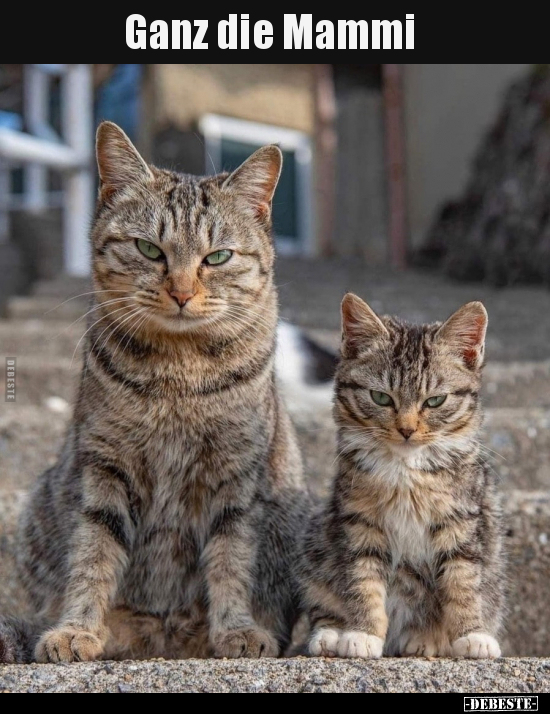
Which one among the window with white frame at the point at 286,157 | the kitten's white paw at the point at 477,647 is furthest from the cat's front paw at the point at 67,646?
the window with white frame at the point at 286,157

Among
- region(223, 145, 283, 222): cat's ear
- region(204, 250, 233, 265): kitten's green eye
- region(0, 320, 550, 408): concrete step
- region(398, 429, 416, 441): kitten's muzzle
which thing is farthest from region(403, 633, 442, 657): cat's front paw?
region(0, 320, 550, 408): concrete step

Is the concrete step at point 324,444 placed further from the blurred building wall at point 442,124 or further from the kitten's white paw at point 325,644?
the blurred building wall at point 442,124

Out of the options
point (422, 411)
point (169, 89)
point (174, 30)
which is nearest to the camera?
point (422, 411)

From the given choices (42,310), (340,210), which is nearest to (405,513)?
(42,310)

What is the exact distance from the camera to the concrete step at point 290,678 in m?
2.09

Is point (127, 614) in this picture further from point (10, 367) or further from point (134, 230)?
point (10, 367)

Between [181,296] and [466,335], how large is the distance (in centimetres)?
77

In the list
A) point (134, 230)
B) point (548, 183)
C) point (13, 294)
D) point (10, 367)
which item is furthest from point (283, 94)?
point (134, 230)

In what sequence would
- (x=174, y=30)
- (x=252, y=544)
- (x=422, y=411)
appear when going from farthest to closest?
1. (x=174, y=30)
2. (x=252, y=544)
3. (x=422, y=411)

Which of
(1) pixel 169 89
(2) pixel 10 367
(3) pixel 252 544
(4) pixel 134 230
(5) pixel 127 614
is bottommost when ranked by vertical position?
(5) pixel 127 614

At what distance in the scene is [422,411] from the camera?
249 cm

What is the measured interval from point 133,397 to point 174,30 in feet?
5.13

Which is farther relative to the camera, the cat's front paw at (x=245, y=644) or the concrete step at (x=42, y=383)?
the concrete step at (x=42, y=383)

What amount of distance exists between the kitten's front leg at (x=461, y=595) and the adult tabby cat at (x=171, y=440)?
18.6 inches
